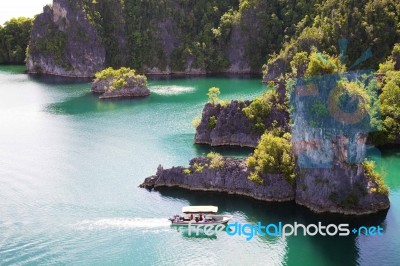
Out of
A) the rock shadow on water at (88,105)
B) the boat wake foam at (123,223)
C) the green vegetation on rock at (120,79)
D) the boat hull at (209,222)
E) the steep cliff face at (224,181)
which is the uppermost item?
the green vegetation on rock at (120,79)

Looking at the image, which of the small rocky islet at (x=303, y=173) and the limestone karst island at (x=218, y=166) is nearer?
the limestone karst island at (x=218, y=166)

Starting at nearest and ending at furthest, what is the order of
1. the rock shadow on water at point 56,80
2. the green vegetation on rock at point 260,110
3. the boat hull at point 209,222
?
the boat hull at point 209,222
the green vegetation on rock at point 260,110
the rock shadow on water at point 56,80

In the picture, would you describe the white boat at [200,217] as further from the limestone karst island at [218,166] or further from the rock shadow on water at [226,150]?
the rock shadow on water at [226,150]

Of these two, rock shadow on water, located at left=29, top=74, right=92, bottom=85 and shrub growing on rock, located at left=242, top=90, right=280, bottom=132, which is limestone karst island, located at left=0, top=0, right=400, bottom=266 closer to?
shrub growing on rock, located at left=242, top=90, right=280, bottom=132

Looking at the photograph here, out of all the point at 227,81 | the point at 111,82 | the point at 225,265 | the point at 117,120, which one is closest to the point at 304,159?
the point at 225,265

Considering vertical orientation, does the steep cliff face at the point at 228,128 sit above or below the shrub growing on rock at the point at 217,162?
above
